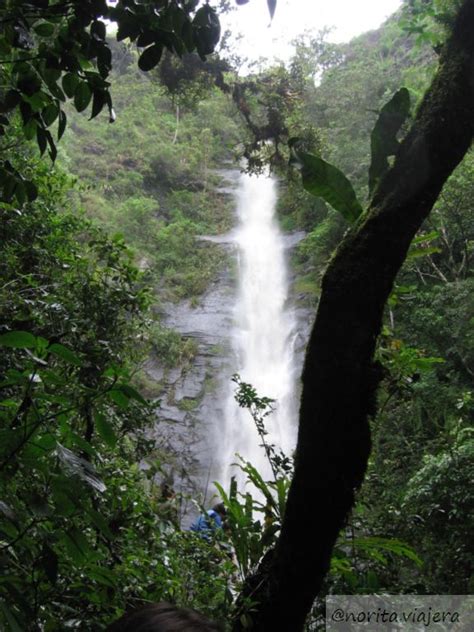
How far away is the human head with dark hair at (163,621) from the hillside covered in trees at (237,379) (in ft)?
0.42

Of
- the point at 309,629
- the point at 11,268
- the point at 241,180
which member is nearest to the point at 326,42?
the point at 241,180

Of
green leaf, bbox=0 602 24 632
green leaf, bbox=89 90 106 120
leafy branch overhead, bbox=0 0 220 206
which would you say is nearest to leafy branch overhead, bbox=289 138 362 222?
leafy branch overhead, bbox=0 0 220 206

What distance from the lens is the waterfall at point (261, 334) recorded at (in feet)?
38.3

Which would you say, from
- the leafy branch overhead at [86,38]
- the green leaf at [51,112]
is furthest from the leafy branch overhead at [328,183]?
the green leaf at [51,112]

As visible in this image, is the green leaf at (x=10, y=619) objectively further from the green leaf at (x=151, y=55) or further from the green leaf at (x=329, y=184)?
the green leaf at (x=329, y=184)

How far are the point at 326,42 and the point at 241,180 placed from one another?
6539mm

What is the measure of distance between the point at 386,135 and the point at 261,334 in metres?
13.0

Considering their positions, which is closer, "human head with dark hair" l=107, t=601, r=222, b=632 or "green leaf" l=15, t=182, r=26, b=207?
"human head with dark hair" l=107, t=601, r=222, b=632

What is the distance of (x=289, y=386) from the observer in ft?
41.7

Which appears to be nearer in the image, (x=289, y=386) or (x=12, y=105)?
(x=12, y=105)

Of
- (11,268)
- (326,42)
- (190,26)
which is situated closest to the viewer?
(190,26)

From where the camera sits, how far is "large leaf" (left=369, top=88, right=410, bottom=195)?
164 centimetres

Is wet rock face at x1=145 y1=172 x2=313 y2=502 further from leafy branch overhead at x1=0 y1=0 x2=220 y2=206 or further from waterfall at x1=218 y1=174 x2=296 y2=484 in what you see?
leafy branch overhead at x1=0 y1=0 x2=220 y2=206

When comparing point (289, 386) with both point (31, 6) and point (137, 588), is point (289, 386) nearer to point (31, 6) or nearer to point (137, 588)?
point (137, 588)
